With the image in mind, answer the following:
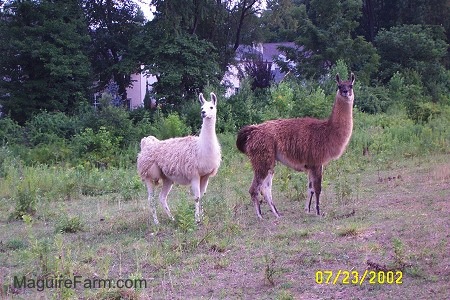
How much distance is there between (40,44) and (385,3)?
87.9 feet

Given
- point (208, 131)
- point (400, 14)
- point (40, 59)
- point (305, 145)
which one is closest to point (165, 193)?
point (208, 131)

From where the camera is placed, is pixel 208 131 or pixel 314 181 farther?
pixel 314 181

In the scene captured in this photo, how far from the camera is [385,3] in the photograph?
1786 inches

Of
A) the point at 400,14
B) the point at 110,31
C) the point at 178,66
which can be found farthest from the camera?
the point at 400,14

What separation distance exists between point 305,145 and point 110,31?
28.2m

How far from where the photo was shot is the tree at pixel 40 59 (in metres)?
30.8

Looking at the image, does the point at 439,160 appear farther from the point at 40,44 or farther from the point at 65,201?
the point at 40,44

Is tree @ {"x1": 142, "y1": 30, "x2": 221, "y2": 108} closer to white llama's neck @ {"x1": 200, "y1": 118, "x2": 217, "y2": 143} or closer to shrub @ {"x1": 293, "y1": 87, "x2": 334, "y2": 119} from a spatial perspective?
shrub @ {"x1": 293, "y1": 87, "x2": 334, "y2": 119}

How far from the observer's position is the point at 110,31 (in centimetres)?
3591

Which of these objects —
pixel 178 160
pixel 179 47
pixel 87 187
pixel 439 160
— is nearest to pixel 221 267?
pixel 178 160

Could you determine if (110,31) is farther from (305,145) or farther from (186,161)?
(305,145)

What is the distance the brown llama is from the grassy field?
1.68ft

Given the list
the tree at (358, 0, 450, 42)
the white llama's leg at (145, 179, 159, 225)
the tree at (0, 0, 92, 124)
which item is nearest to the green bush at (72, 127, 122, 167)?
the tree at (0, 0, 92, 124)

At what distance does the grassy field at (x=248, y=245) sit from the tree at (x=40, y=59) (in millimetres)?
19317
